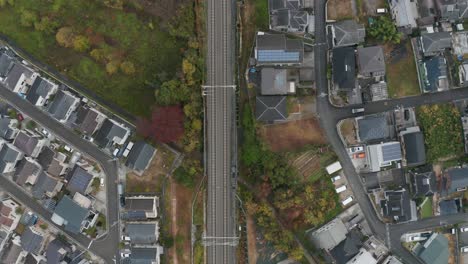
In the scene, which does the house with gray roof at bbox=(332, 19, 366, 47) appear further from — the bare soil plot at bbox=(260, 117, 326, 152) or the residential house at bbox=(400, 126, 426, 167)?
the residential house at bbox=(400, 126, 426, 167)

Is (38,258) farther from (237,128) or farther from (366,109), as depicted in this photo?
(366,109)

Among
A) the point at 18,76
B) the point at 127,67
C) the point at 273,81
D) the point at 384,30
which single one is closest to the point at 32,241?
the point at 18,76

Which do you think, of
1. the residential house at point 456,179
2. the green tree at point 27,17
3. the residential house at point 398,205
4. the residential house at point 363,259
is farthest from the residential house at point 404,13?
the green tree at point 27,17

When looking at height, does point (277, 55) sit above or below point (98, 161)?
above

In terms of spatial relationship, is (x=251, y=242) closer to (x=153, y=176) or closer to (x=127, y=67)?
(x=153, y=176)

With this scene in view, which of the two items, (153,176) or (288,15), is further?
(153,176)

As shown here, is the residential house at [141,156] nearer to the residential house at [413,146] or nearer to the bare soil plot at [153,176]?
the bare soil plot at [153,176]
